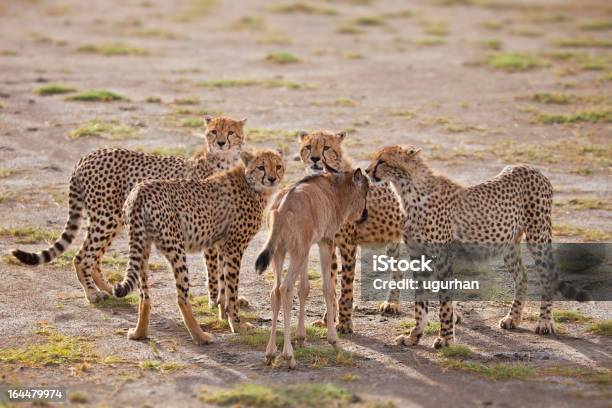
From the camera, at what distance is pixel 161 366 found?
717cm

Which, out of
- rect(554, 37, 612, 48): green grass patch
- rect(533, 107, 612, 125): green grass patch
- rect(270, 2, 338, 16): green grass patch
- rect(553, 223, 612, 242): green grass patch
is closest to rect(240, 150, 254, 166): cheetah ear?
rect(553, 223, 612, 242): green grass patch

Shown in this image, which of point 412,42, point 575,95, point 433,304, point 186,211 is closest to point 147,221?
point 186,211

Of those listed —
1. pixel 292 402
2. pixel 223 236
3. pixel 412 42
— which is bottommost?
pixel 292 402

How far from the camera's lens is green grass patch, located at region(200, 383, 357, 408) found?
6438 millimetres

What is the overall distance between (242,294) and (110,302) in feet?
3.41

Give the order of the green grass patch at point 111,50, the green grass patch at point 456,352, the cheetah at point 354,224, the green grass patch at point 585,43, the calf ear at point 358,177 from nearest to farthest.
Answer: the green grass patch at point 456,352 → the calf ear at point 358,177 → the cheetah at point 354,224 → the green grass patch at point 111,50 → the green grass patch at point 585,43

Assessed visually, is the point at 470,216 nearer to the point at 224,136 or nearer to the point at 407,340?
the point at 407,340

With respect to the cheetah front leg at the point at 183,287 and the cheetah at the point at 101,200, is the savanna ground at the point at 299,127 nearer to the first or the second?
the cheetah front leg at the point at 183,287

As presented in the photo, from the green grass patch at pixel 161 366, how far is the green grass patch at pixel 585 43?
16220 millimetres

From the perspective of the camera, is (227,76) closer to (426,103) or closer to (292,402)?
(426,103)

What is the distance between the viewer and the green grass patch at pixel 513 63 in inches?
756

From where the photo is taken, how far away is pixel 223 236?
8180mm

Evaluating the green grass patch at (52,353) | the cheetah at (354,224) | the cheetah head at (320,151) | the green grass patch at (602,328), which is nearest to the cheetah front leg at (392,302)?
the cheetah at (354,224)

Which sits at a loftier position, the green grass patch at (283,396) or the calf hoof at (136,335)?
the calf hoof at (136,335)
